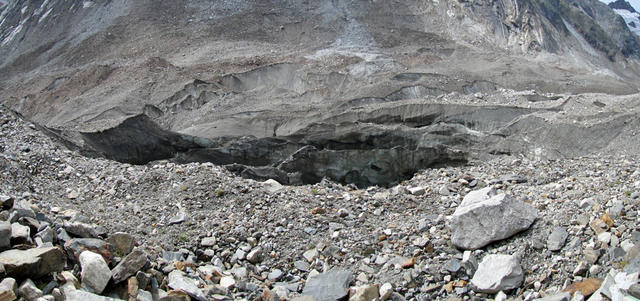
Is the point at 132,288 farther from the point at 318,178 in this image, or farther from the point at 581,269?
the point at 318,178

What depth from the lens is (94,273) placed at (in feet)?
14.0

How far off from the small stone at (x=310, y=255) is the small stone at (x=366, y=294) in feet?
3.52

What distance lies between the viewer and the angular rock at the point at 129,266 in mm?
4430

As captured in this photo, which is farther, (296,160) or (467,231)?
(296,160)

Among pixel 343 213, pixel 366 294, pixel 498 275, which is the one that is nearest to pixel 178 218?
pixel 343 213

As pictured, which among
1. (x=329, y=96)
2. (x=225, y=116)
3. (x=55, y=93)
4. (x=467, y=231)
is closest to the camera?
(x=467, y=231)

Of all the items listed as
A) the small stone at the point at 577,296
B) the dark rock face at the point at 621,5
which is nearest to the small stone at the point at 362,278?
→ the small stone at the point at 577,296

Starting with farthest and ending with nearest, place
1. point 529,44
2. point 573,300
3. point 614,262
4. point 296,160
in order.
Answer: point 529,44
point 296,160
point 614,262
point 573,300

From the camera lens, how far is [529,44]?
3127 centimetres

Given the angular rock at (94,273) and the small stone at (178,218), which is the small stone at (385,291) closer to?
the angular rock at (94,273)

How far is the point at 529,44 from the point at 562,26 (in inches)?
302

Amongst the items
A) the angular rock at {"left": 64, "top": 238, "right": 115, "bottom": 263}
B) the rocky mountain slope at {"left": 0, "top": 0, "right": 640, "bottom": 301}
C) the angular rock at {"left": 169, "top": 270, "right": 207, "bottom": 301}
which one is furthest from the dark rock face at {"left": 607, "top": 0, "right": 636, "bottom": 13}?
the angular rock at {"left": 64, "top": 238, "right": 115, "bottom": 263}

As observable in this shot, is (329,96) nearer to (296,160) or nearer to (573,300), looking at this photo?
(296,160)

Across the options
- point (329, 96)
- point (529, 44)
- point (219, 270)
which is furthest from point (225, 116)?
point (529, 44)
